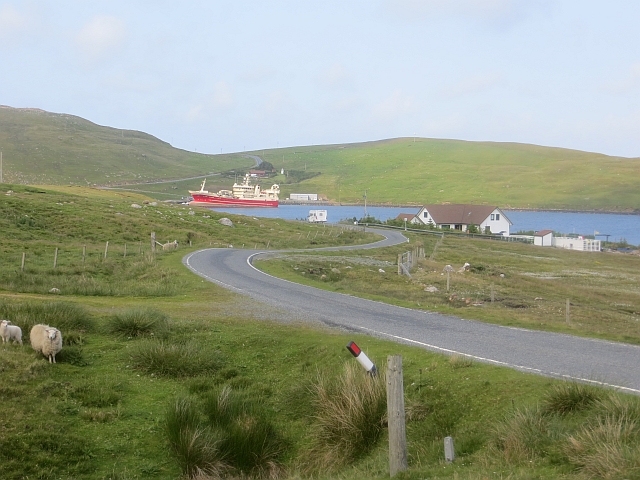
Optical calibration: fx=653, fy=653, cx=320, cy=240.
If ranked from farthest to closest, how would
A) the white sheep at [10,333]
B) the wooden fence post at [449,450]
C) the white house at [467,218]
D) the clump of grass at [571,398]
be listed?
the white house at [467,218]
the white sheep at [10,333]
the clump of grass at [571,398]
the wooden fence post at [449,450]

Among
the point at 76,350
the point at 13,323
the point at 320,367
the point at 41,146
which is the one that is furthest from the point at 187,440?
the point at 41,146

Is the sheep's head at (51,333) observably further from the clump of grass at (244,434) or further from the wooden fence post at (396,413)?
the wooden fence post at (396,413)

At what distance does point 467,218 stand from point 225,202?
177ft

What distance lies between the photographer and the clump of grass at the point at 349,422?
9.64 metres

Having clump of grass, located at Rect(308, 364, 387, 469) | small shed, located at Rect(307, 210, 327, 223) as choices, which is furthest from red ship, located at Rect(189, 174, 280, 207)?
clump of grass, located at Rect(308, 364, 387, 469)

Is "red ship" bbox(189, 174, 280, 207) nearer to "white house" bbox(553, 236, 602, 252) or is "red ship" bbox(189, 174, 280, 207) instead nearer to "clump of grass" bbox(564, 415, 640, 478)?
"white house" bbox(553, 236, 602, 252)

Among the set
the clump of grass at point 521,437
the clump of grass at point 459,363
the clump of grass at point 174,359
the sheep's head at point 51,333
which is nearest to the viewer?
the clump of grass at point 521,437

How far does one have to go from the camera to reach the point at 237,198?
137875mm

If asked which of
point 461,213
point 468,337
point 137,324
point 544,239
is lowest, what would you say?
point 137,324

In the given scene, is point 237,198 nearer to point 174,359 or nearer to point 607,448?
point 174,359

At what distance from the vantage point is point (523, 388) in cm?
979

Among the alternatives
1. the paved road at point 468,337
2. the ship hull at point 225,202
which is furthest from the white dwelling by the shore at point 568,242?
the paved road at point 468,337

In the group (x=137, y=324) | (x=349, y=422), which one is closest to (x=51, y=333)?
(x=137, y=324)

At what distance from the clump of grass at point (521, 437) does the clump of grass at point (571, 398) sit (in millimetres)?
388
